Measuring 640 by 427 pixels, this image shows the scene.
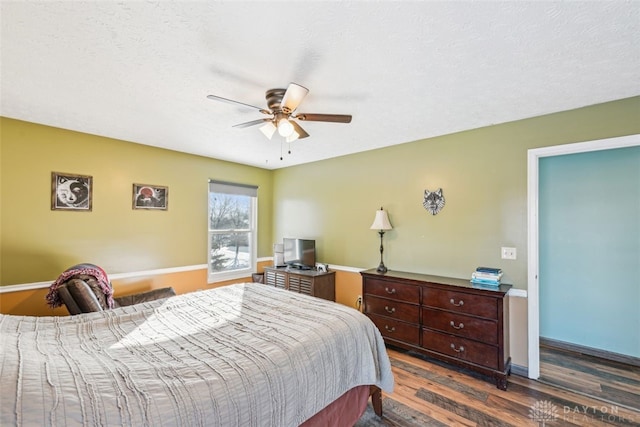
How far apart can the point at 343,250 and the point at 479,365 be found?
7.13ft

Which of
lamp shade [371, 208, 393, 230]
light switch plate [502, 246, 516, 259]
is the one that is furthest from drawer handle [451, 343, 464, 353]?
lamp shade [371, 208, 393, 230]

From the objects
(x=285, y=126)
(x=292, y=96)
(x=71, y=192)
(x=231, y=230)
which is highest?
(x=292, y=96)

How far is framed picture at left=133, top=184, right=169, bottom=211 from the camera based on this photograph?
3.61 meters

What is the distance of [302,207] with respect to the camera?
4816 millimetres

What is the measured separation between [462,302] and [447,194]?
1224 millimetres

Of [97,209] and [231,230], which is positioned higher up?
[97,209]

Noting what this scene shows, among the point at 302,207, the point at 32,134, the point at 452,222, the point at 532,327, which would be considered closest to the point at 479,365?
the point at 532,327

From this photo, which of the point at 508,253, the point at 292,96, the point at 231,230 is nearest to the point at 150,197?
the point at 231,230

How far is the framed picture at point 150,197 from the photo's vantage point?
3.61 m

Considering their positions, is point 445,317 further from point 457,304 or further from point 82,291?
point 82,291

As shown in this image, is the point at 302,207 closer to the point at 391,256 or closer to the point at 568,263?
the point at 391,256

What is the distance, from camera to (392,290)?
10.5ft

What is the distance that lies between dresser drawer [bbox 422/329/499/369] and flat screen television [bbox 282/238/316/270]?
1.94 meters

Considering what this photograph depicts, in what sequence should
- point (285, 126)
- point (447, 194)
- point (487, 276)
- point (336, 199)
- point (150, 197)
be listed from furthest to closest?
point (336, 199)
point (150, 197)
point (447, 194)
point (487, 276)
point (285, 126)
